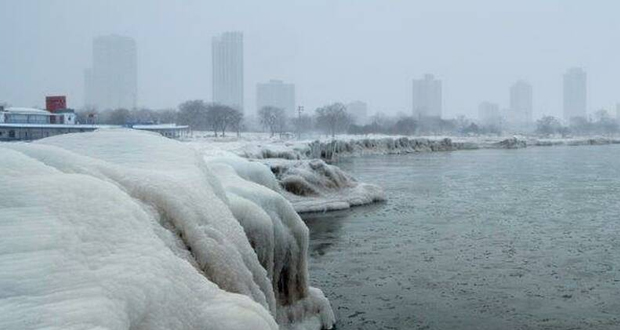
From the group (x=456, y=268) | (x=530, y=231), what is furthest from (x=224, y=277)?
(x=530, y=231)

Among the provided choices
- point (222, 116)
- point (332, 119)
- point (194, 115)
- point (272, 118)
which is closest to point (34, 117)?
point (222, 116)

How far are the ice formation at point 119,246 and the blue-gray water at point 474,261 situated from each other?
6.28m

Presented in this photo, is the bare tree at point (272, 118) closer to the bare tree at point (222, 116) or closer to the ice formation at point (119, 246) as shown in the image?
the bare tree at point (222, 116)

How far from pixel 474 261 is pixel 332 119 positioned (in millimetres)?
132349

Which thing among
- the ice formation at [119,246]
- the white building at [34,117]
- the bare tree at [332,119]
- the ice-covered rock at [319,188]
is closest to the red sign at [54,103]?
the white building at [34,117]

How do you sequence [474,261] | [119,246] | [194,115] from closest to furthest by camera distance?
[119,246], [474,261], [194,115]

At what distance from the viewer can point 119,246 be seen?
4805 mm

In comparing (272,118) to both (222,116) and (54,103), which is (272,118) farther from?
(54,103)

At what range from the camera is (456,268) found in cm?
1691

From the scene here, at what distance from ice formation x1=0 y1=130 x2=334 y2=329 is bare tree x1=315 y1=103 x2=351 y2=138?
462 ft

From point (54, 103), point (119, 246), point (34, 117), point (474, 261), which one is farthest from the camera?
point (54, 103)

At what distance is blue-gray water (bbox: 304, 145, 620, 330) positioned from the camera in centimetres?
1298

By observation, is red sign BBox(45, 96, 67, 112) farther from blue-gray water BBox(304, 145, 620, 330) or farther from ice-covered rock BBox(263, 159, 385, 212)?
blue-gray water BBox(304, 145, 620, 330)

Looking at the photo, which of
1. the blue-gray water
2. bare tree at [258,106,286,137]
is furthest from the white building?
bare tree at [258,106,286,137]
